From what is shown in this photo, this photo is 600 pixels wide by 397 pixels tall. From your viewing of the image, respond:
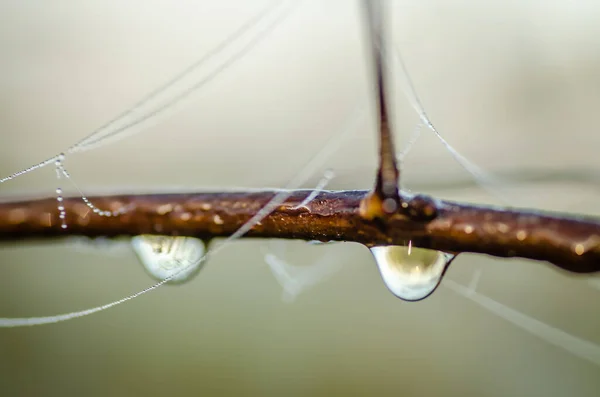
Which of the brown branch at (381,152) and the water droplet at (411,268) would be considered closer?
the brown branch at (381,152)

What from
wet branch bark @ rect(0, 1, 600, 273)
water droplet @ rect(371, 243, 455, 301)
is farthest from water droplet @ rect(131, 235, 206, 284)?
water droplet @ rect(371, 243, 455, 301)

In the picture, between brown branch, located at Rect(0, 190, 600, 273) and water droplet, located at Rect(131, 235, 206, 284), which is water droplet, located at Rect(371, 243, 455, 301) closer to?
brown branch, located at Rect(0, 190, 600, 273)

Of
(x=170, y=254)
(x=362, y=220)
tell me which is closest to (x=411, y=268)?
(x=362, y=220)

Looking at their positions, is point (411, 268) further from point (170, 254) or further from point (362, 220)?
point (170, 254)

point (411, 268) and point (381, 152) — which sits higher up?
point (381, 152)

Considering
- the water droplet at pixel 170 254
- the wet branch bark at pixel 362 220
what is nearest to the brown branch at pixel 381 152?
the wet branch bark at pixel 362 220

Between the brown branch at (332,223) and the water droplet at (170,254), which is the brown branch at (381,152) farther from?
the water droplet at (170,254)

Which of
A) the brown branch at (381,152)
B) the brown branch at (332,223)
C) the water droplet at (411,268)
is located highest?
the brown branch at (381,152)

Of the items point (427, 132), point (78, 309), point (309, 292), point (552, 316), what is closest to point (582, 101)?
point (427, 132)
